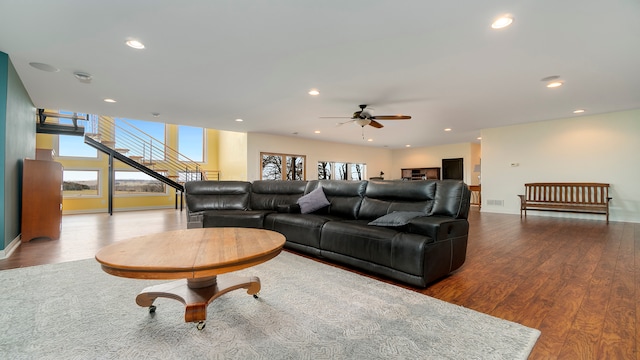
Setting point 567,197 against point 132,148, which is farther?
point 132,148

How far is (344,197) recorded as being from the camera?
13.0ft

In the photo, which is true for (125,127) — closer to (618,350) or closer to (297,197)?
(297,197)

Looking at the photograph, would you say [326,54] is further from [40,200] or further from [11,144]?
[40,200]

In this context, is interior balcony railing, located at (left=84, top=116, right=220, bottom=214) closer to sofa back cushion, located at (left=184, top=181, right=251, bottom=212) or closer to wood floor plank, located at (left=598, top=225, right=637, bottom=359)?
sofa back cushion, located at (left=184, top=181, right=251, bottom=212)

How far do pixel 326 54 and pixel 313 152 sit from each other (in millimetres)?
6781

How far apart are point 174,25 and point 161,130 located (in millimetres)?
7944

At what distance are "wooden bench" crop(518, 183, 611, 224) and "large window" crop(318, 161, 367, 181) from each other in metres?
6.01

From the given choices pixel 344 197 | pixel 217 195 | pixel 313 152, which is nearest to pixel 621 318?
pixel 344 197

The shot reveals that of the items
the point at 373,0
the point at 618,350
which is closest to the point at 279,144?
the point at 373,0

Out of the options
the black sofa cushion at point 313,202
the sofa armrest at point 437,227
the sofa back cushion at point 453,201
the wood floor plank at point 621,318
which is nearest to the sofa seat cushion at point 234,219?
the black sofa cushion at point 313,202

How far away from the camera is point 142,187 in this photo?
30.2ft

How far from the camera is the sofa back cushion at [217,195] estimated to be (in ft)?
14.7

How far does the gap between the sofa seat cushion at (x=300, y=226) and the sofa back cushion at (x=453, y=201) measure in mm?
1286

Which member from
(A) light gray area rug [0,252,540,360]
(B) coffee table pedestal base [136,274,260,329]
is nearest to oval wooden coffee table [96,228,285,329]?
(B) coffee table pedestal base [136,274,260,329]
